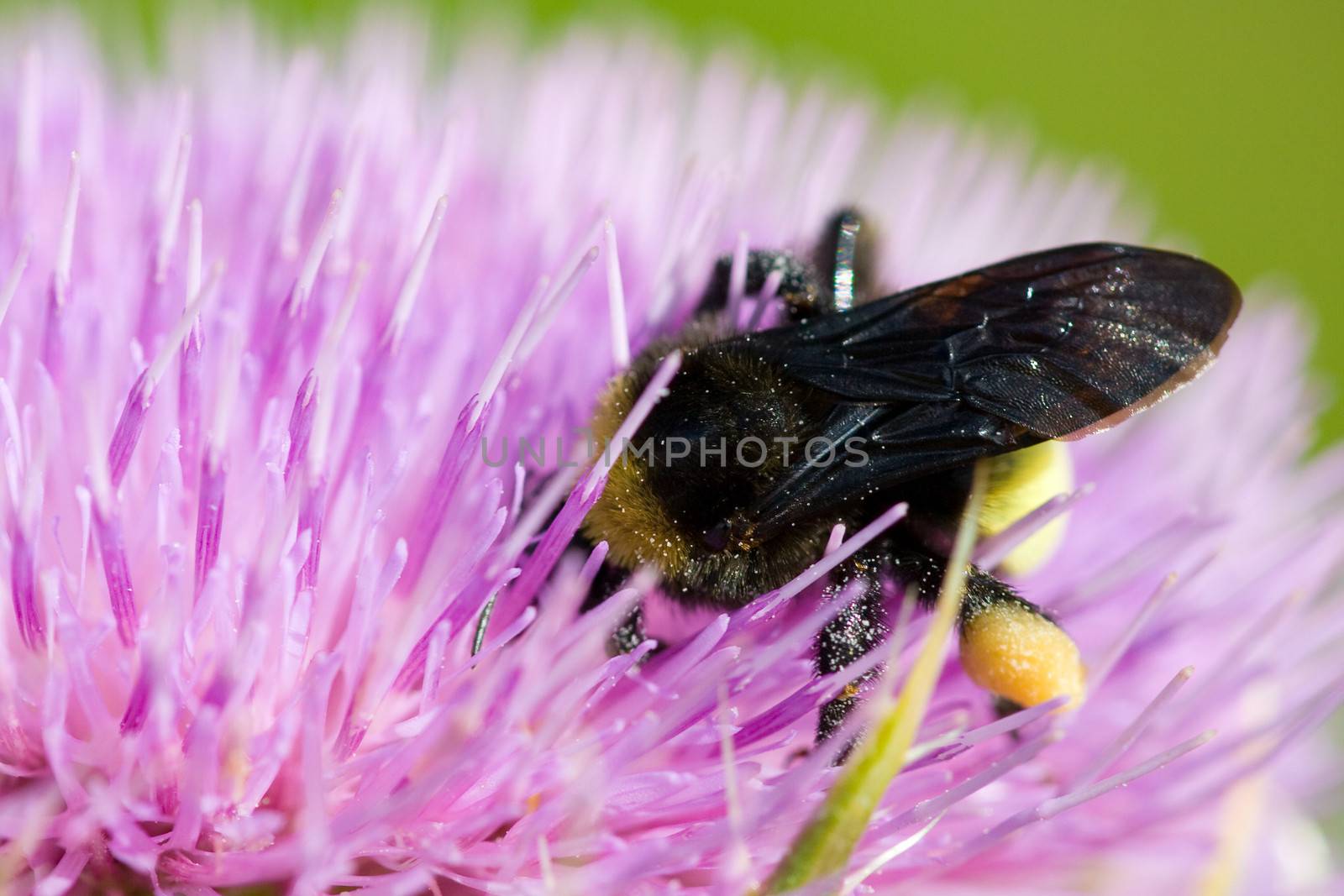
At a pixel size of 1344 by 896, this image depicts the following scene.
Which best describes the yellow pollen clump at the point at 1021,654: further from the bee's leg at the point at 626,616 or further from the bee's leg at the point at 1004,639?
the bee's leg at the point at 626,616

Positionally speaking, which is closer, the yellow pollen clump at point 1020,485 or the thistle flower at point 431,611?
the thistle flower at point 431,611

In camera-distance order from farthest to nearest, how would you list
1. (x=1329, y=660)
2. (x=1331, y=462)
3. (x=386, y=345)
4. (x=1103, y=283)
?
(x=1331, y=462) → (x=1329, y=660) → (x=386, y=345) → (x=1103, y=283)

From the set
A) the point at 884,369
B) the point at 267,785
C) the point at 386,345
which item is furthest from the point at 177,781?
the point at 884,369

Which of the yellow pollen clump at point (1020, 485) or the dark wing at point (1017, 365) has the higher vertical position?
the dark wing at point (1017, 365)

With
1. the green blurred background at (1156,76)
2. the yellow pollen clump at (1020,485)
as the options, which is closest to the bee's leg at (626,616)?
the yellow pollen clump at (1020,485)

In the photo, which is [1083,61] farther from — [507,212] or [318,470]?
[318,470]

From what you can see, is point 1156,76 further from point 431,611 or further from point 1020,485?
point 431,611

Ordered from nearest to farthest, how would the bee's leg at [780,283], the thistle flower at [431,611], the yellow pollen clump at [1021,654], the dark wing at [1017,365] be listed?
the thistle flower at [431,611] < the dark wing at [1017,365] < the yellow pollen clump at [1021,654] < the bee's leg at [780,283]
